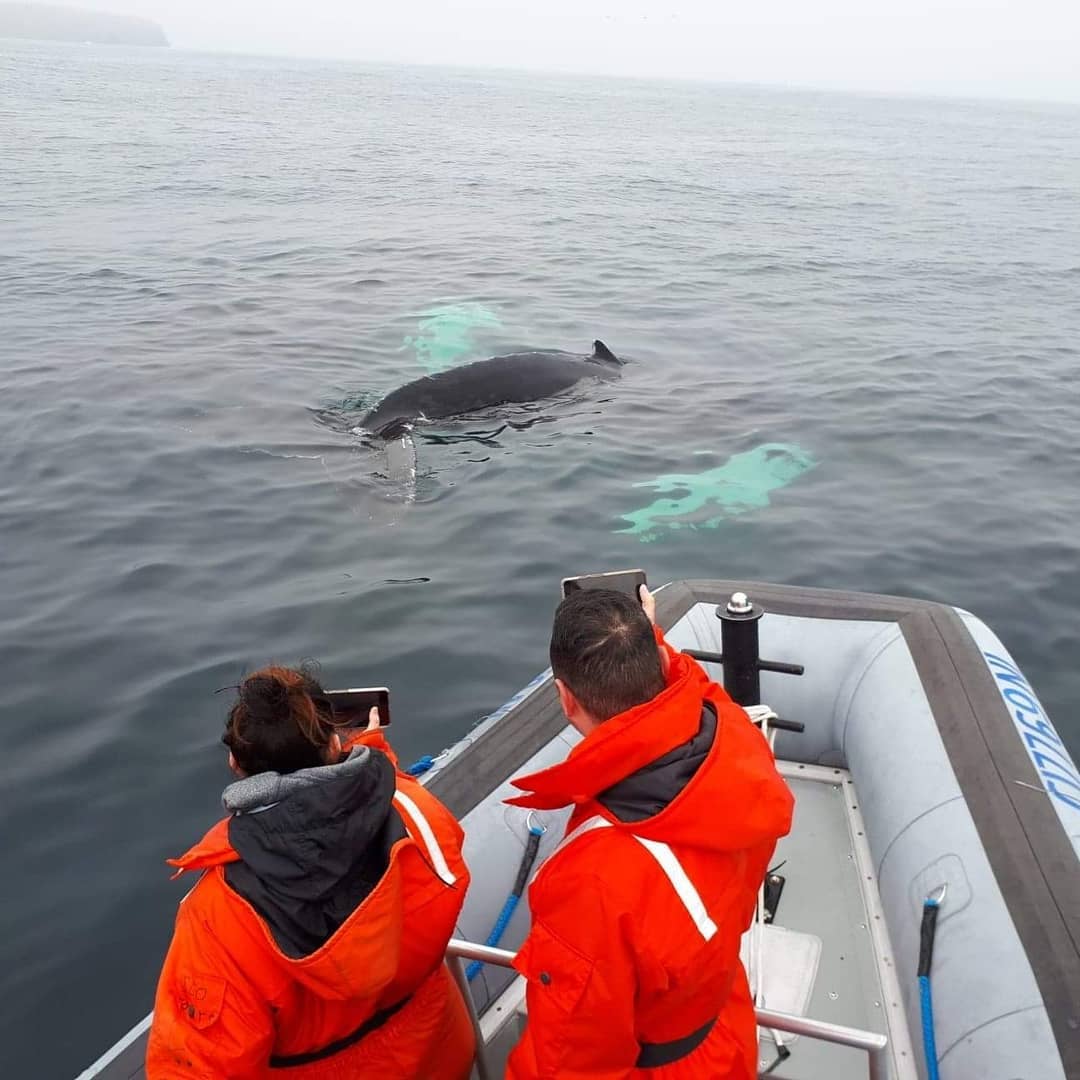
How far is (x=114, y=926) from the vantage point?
5.46m

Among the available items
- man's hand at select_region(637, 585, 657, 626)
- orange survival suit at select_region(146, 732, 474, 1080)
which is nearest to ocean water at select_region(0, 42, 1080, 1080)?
orange survival suit at select_region(146, 732, 474, 1080)

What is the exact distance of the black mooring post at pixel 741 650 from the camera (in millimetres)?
4832

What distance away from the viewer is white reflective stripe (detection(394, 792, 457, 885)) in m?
3.23

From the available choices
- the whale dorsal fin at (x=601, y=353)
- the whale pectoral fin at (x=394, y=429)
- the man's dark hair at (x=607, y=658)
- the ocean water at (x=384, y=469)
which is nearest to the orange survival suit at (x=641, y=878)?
the man's dark hair at (x=607, y=658)

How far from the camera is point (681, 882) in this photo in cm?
279

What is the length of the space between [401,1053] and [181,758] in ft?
12.3

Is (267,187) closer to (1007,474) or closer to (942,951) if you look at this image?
(1007,474)

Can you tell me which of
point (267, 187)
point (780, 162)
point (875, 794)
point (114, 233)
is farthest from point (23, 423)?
point (780, 162)

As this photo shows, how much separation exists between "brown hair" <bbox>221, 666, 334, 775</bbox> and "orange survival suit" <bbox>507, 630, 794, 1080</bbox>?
0.62 metres

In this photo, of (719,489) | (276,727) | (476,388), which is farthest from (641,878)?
(476,388)

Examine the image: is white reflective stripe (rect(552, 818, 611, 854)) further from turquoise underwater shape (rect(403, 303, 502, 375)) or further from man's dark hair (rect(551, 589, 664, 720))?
turquoise underwater shape (rect(403, 303, 502, 375))

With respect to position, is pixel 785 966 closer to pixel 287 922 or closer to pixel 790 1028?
pixel 790 1028

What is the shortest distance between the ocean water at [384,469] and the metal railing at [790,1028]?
204 cm

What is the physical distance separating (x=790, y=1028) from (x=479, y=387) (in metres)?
10.3
